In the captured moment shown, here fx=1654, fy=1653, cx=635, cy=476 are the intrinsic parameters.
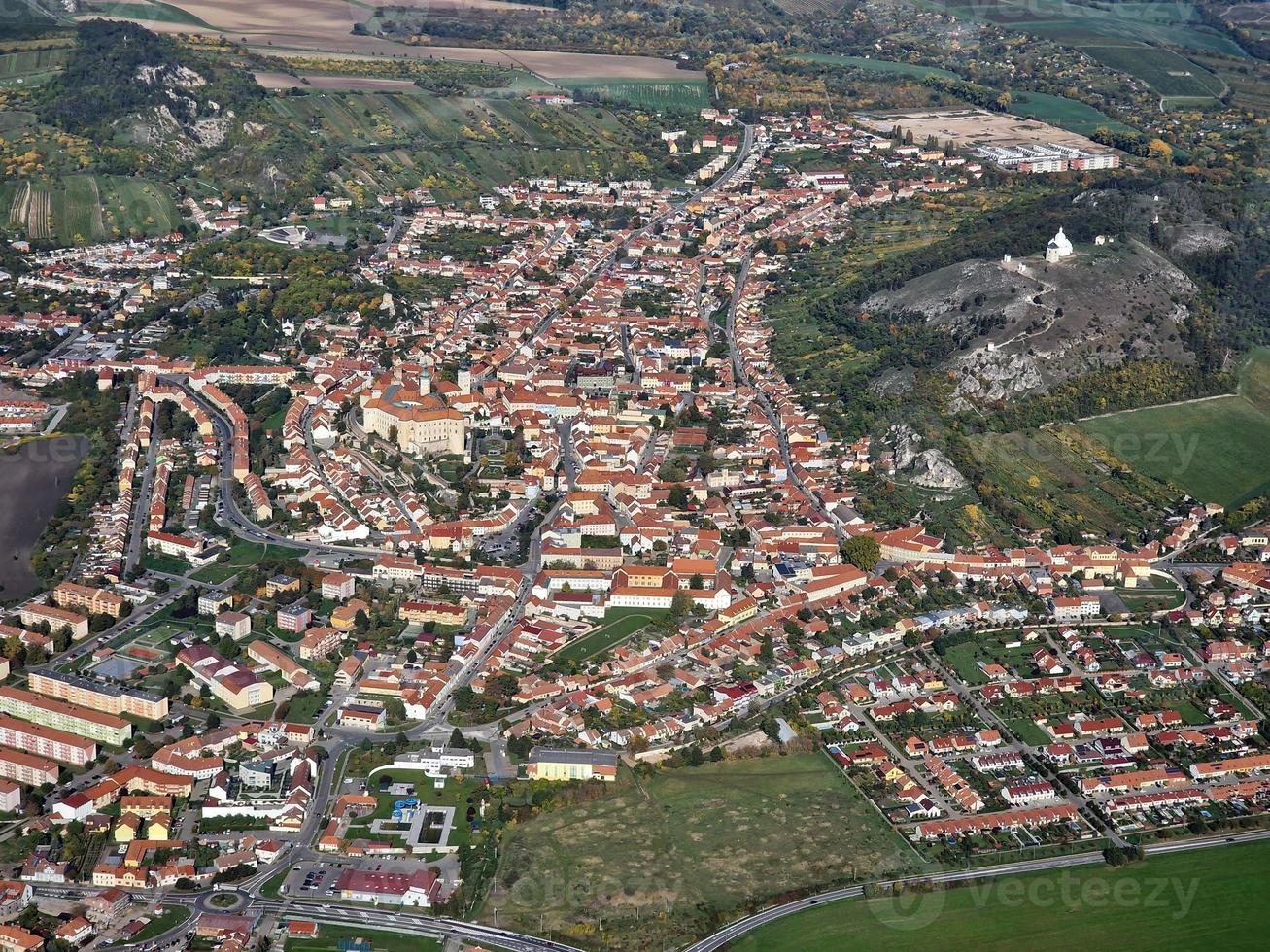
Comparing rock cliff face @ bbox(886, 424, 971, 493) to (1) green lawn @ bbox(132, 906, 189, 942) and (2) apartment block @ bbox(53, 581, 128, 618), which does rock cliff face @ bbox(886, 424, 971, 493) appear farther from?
(1) green lawn @ bbox(132, 906, 189, 942)

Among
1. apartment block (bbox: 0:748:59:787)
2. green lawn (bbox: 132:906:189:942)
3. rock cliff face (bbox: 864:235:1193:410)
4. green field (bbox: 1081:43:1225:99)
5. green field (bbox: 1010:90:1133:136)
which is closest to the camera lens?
green lawn (bbox: 132:906:189:942)

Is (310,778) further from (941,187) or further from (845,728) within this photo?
(941,187)

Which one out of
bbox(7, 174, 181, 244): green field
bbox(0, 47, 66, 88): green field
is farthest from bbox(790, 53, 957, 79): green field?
bbox(7, 174, 181, 244): green field

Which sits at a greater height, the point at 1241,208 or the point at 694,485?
the point at 1241,208

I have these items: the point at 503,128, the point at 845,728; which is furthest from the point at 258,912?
the point at 503,128

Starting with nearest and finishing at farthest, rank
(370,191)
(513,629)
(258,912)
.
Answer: (258,912) < (513,629) < (370,191)

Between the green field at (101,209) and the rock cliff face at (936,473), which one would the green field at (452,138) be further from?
the rock cliff face at (936,473)
